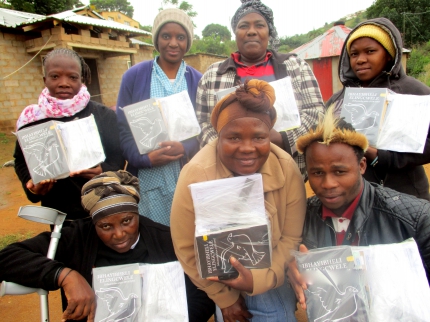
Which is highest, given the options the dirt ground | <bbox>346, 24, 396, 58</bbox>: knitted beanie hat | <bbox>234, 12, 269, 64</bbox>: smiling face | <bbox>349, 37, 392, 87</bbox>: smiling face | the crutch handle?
<bbox>234, 12, 269, 64</bbox>: smiling face

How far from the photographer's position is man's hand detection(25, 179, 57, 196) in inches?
87.4

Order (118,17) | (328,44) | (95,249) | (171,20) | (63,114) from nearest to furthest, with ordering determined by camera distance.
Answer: (95,249)
(63,114)
(171,20)
(328,44)
(118,17)

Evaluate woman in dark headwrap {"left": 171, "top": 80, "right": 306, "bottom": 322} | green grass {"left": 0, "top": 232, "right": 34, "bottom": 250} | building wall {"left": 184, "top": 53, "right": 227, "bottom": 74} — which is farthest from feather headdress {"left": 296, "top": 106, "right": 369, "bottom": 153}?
building wall {"left": 184, "top": 53, "right": 227, "bottom": 74}

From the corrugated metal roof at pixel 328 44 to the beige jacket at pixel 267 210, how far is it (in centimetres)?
1409

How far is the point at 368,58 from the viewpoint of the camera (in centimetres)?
227

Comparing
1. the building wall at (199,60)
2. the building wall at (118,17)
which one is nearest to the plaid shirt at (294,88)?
the building wall at (199,60)

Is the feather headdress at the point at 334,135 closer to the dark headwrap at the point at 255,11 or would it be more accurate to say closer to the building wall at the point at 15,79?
the dark headwrap at the point at 255,11

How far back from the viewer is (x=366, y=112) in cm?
214

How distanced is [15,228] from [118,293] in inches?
182

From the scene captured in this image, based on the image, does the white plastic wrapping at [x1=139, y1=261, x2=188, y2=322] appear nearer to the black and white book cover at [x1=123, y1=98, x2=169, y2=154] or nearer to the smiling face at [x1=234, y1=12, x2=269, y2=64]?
the black and white book cover at [x1=123, y1=98, x2=169, y2=154]

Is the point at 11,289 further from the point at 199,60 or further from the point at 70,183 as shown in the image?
the point at 199,60

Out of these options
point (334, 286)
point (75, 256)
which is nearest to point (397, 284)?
point (334, 286)

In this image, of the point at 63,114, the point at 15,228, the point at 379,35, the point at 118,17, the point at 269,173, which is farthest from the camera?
the point at 118,17

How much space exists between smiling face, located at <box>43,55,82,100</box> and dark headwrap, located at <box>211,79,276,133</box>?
118 centimetres
